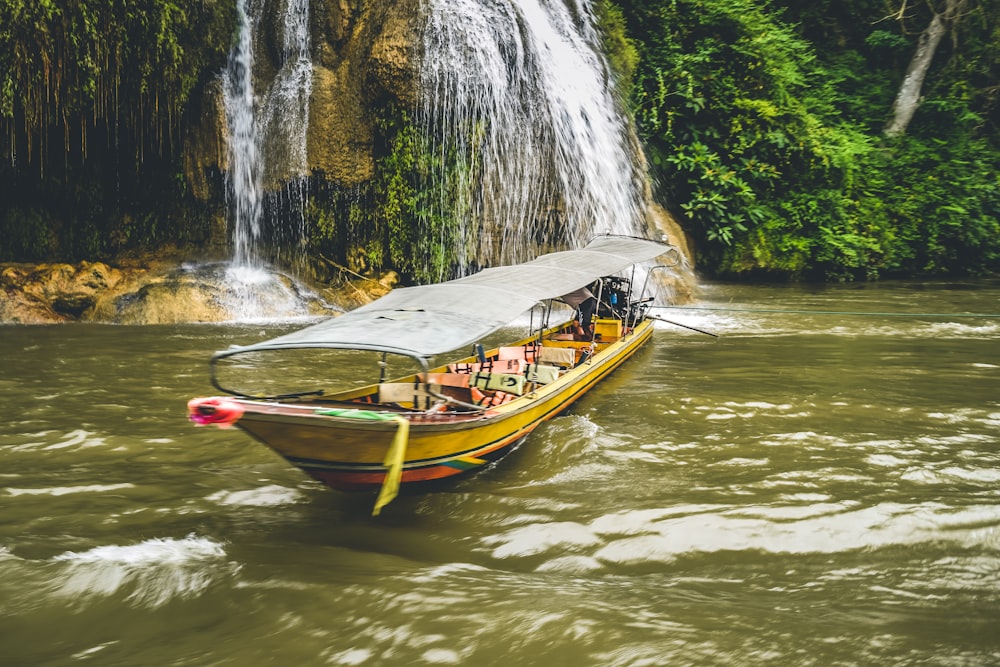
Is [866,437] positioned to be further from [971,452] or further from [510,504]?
[510,504]

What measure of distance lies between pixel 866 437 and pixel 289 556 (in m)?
5.00

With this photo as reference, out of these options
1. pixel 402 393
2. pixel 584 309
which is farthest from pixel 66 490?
pixel 584 309

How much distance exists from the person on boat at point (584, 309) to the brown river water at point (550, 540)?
6.58 feet

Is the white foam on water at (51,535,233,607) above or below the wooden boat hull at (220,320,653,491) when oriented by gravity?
below

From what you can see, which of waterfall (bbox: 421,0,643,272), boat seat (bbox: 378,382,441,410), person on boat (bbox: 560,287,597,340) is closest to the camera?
boat seat (bbox: 378,382,441,410)

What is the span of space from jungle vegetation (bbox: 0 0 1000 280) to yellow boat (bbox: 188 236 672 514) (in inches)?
304

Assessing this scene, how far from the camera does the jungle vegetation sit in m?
13.3

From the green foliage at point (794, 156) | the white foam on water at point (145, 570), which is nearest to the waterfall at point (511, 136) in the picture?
the green foliage at point (794, 156)

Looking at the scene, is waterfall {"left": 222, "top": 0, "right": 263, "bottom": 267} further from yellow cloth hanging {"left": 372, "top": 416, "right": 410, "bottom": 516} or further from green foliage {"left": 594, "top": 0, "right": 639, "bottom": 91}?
yellow cloth hanging {"left": 372, "top": 416, "right": 410, "bottom": 516}

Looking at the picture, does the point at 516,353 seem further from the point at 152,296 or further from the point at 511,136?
the point at 152,296

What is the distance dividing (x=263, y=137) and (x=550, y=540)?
41.2 ft

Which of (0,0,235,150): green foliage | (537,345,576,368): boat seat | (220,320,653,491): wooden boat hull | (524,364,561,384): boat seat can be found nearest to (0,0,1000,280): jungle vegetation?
(0,0,235,150): green foliage

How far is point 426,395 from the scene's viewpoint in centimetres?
538

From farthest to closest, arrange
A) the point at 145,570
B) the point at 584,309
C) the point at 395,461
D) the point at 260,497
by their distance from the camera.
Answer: the point at 584,309
the point at 260,497
the point at 395,461
the point at 145,570
